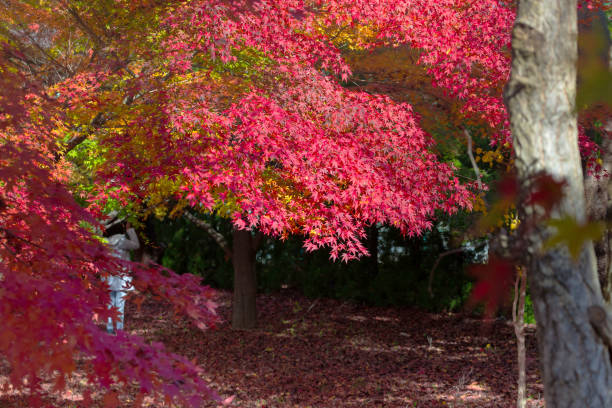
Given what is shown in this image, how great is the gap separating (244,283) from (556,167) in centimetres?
821

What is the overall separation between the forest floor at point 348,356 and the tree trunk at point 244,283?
0.23 metres

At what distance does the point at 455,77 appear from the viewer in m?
6.93

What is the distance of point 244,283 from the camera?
Answer: 10.6 m

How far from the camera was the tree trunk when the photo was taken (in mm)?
10578

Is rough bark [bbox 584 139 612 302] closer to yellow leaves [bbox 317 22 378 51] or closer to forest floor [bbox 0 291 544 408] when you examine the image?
forest floor [bbox 0 291 544 408]

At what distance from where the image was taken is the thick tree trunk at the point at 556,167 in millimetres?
2748

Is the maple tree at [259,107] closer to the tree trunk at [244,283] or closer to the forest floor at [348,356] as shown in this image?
the forest floor at [348,356]

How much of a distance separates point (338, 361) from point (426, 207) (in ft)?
11.3

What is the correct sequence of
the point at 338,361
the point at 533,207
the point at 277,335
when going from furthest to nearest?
the point at 277,335 < the point at 338,361 < the point at 533,207

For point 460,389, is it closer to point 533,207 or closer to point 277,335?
point 277,335

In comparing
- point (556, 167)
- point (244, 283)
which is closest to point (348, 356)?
point (244, 283)

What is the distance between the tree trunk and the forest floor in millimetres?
230

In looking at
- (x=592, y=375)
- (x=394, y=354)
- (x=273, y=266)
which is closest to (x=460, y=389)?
(x=394, y=354)

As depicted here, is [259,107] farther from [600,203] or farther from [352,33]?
[600,203]
